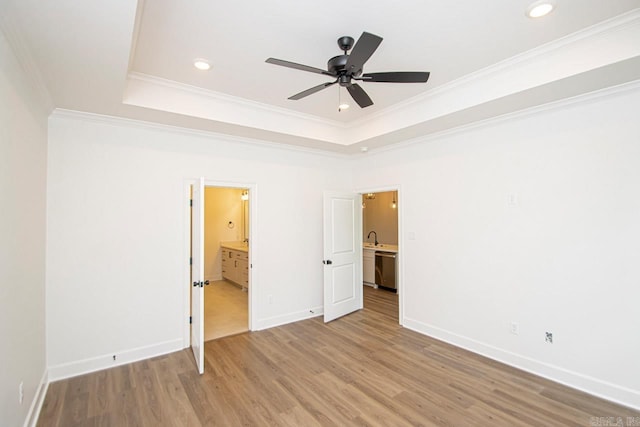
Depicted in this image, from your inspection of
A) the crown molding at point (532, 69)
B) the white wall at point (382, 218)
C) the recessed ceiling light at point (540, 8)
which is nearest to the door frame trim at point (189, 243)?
the crown molding at point (532, 69)

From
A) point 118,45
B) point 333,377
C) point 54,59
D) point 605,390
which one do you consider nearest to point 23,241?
point 54,59

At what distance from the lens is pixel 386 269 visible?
6.53 m

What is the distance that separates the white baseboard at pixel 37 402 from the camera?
2307mm

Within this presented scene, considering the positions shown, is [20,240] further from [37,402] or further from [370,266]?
[370,266]

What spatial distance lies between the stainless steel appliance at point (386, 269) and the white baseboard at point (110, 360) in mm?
4231

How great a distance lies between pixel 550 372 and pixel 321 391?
232 centimetres

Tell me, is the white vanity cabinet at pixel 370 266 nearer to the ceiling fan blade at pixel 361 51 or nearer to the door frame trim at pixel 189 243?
the door frame trim at pixel 189 243

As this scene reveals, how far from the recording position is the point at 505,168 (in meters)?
3.38

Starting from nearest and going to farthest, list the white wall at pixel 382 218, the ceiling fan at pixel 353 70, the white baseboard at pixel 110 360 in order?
1. the ceiling fan at pixel 353 70
2. the white baseboard at pixel 110 360
3. the white wall at pixel 382 218

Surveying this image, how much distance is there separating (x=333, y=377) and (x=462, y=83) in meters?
3.36

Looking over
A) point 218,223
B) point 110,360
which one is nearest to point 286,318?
point 110,360

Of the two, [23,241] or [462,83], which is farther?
[462,83]

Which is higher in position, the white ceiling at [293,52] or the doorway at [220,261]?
the white ceiling at [293,52]

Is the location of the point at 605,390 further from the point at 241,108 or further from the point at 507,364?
the point at 241,108
